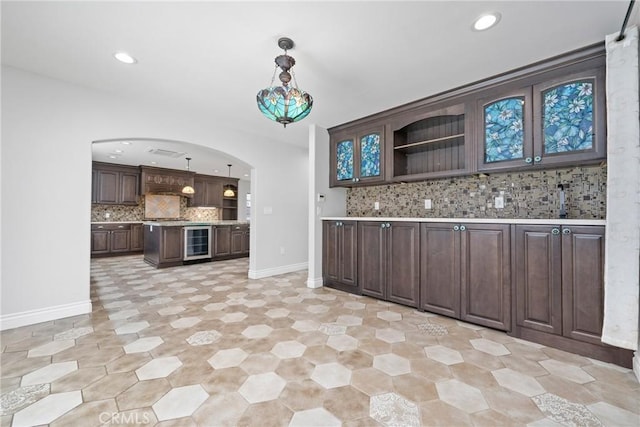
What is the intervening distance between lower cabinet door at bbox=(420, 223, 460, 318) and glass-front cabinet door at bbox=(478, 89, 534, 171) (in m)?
0.79

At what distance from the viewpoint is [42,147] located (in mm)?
2775

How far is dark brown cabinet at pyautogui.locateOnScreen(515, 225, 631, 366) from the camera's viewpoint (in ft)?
6.65

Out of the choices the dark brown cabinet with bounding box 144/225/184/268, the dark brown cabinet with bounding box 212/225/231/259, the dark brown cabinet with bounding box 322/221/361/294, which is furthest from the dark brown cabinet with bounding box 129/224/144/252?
the dark brown cabinet with bounding box 322/221/361/294

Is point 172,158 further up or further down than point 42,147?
further up

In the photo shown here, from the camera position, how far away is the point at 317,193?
13.6ft

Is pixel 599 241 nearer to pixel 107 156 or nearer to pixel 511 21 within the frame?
pixel 511 21

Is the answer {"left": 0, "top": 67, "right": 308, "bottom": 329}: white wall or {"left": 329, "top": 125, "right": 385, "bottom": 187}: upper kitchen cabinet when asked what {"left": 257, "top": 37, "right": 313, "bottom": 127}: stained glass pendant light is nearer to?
{"left": 329, "top": 125, "right": 385, "bottom": 187}: upper kitchen cabinet

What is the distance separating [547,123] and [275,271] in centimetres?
420

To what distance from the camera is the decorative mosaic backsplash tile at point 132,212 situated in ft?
25.0

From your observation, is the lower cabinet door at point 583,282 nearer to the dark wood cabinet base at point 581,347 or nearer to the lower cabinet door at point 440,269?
the dark wood cabinet base at point 581,347

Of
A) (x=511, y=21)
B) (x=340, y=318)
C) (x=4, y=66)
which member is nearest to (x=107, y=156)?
(x=4, y=66)

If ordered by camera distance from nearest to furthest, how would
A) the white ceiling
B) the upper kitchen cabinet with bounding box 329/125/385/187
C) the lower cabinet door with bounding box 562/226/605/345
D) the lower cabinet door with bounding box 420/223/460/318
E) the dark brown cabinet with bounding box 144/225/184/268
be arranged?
the white ceiling, the lower cabinet door with bounding box 562/226/605/345, the lower cabinet door with bounding box 420/223/460/318, the upper kitchen cabinet with bounding box 329/125/385/187, the dark brown cabinet with bounding box 144/225/184/268

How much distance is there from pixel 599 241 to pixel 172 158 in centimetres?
772

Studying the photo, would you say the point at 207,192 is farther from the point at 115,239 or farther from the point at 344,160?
the point at 344,160
